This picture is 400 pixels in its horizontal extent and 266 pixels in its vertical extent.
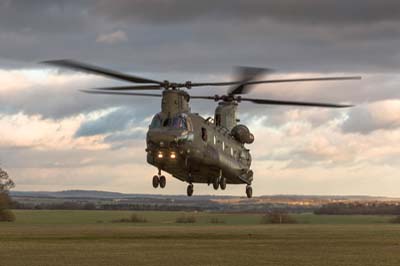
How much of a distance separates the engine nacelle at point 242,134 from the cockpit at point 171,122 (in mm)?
12789

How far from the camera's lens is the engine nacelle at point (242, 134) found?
75.1 metres

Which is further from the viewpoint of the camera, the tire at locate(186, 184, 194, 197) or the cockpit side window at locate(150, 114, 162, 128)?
the tire at locate(186, 184, 194, 197)

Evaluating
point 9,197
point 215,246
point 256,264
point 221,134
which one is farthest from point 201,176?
point 9,197

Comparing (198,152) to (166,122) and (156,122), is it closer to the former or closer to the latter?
(166,122)

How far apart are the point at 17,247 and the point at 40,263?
2247 centimetres

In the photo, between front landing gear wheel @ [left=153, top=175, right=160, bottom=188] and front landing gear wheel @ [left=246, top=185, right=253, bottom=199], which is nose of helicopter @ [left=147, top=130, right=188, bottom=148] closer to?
front landing gear wheel @ [left=153, top=175, right=160, bottom=188]

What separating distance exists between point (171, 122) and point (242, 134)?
1417 centimetres

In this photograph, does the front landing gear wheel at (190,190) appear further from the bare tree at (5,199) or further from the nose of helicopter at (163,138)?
the bare tree at (5,199)

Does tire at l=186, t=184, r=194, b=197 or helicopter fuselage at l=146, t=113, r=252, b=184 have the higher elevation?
helicopter fuselage at l=146, t=113, r=252, b=184

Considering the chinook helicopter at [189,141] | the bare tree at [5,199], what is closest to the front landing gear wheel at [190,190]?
the chinook helicopter at [189,141]

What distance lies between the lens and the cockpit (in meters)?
61.7

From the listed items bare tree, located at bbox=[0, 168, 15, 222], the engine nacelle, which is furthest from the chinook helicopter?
bare tree, located at bbox=[0, 168, 15, 222]

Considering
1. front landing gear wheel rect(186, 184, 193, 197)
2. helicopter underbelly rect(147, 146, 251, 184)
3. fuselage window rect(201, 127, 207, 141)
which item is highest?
fuselage window rect(201, 127, 207, 141)

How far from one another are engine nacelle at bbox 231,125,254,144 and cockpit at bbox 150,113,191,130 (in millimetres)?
12789
